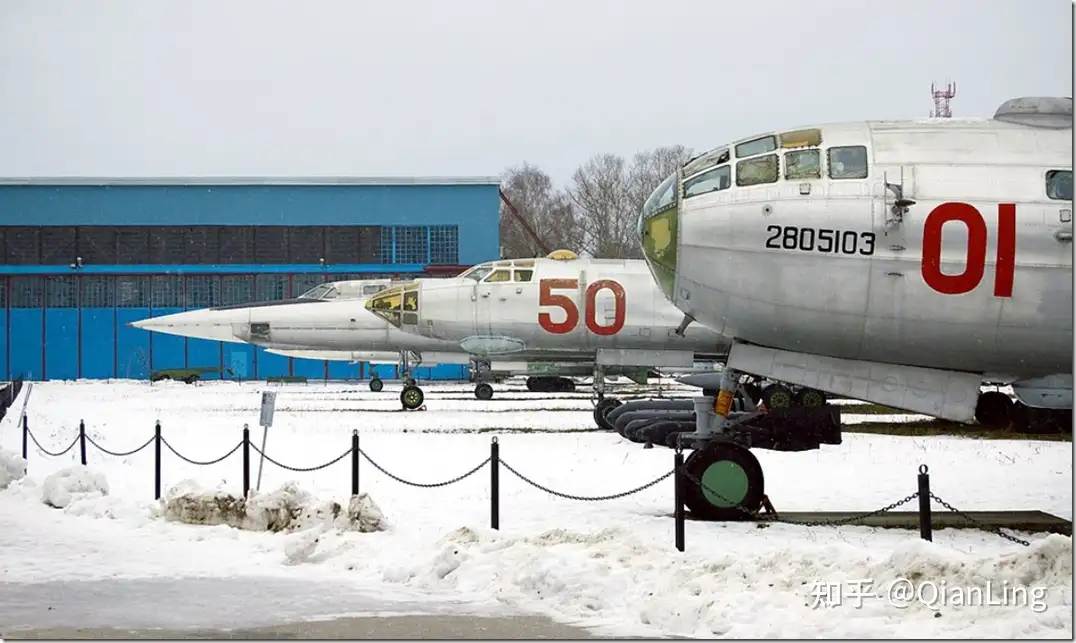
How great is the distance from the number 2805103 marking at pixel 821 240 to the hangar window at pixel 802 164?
0.50 m

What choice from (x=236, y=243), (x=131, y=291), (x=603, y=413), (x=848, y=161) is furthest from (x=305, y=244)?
(x=848, y=161)

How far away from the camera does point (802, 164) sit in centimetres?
1145

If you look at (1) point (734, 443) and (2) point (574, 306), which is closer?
(1) point (734, 443)

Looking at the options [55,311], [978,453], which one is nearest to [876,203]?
[978,453]

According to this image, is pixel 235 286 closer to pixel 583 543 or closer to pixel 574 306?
pixel 574 306

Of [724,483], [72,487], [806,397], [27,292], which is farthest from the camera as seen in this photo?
[27,292]

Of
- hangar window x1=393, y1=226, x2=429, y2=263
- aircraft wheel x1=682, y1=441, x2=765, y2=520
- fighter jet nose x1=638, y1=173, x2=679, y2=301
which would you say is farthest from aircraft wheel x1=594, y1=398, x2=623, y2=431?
hangar window x1=393, y1=226, x2=429, y2=263

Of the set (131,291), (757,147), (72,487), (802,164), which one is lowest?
(72,487)

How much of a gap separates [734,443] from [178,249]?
4623 centimetres

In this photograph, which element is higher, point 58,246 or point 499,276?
point 58,246

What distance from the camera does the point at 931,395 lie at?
37.6ft

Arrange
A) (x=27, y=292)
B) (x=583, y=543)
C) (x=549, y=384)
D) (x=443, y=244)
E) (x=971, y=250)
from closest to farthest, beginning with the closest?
1. (x=583, y=543)
2. (x=971, y=250)
3. (x=549, y=384)
4. (x=27, y=292)
5. (x=443, y=244)

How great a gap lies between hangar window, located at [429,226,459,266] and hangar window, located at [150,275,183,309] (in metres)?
10.7

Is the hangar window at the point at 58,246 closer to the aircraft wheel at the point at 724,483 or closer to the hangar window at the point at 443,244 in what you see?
the hangar window at the point at 443,244
